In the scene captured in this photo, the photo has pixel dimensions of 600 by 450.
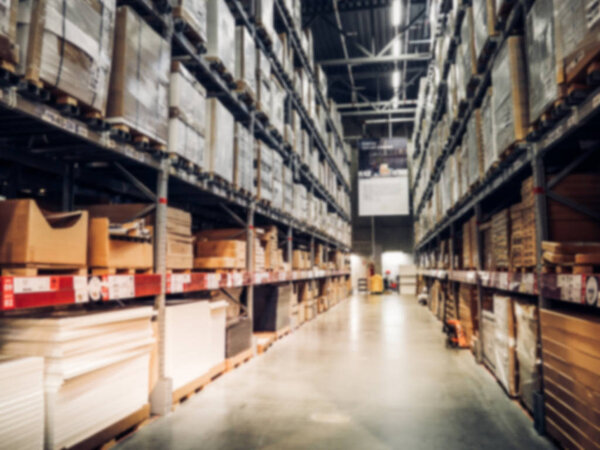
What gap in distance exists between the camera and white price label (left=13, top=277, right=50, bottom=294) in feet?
7.46

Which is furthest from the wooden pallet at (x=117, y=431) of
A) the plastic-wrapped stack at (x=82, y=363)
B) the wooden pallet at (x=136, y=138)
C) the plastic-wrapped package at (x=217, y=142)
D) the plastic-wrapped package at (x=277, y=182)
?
the plastic-wrapped package at (x=277, y=182)

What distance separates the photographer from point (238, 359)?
227 inches

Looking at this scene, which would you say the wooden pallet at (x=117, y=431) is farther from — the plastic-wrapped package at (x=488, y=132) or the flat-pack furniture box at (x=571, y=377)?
the plastic-wrapped package at (x=488, y=132)

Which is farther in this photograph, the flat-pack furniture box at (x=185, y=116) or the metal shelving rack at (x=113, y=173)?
the flat-pack furniture box at (x=185, y=116)

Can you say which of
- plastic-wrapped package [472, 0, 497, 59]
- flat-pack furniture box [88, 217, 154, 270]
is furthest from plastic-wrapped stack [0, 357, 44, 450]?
plastic-wrapped package [472, 0, 497, 59]

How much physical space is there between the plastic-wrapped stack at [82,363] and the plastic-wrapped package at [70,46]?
147cm

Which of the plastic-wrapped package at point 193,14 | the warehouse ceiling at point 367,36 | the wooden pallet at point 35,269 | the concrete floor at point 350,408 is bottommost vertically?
the concrete floor at point 350,408

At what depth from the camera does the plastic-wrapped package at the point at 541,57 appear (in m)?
3.00

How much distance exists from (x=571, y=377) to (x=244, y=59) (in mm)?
5063

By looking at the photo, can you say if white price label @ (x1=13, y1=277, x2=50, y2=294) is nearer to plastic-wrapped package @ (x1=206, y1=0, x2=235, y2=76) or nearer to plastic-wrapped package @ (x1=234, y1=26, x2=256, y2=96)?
plastic-wrapped package @ (x1=206, y1=0, x2=235, y2=76)

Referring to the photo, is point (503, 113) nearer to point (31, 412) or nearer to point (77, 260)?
point (77, 260)

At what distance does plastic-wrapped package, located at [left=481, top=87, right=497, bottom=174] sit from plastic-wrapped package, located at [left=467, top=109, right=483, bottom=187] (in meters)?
0.21

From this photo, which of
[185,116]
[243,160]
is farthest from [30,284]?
[243,160]

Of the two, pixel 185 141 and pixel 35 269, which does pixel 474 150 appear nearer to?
pixel 185 141
